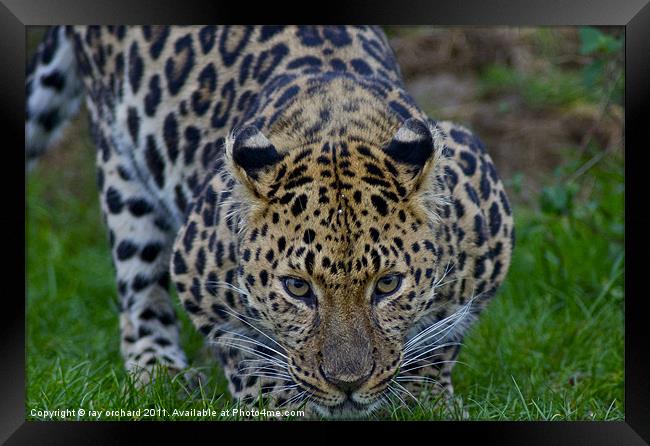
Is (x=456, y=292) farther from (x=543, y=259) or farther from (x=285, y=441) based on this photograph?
(x=543, y=259)

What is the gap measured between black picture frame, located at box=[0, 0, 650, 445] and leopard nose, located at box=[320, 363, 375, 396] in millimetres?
182

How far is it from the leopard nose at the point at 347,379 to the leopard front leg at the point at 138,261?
1.87m

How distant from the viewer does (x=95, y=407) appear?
14.8 ft

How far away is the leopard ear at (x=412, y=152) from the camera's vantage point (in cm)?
407

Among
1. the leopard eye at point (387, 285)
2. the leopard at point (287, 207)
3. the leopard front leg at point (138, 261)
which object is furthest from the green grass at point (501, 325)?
the leopard eye at point (387, 285)

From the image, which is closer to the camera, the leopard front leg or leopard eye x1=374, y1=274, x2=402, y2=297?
leopard eye x1=374, y1=274, x2=402, y2=297

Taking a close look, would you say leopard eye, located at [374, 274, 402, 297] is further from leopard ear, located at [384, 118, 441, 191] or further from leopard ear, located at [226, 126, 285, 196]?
leopard ear, located at [226, 126, 285, 196]

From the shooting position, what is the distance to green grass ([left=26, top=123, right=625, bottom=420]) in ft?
15.6

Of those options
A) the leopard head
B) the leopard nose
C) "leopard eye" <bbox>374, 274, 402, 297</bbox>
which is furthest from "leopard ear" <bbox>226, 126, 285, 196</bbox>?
the leopard nose

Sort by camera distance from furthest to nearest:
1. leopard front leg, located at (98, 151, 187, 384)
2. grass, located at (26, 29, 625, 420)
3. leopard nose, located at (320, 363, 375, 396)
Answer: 1. leopard front leg, located at (98, 151, 187, 384)
2. grass, located at (26, 29, 625, 420)
3. leopard nose, located at (320, 363, 375, 396)

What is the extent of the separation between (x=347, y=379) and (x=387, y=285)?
384 millimetres

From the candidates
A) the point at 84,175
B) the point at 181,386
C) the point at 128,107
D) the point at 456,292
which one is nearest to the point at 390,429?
the point at 456,292

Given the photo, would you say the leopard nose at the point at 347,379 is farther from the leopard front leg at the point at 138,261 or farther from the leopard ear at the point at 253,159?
the leopard front leg at the point at 138,261

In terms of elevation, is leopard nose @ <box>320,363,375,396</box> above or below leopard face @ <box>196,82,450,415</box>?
below
